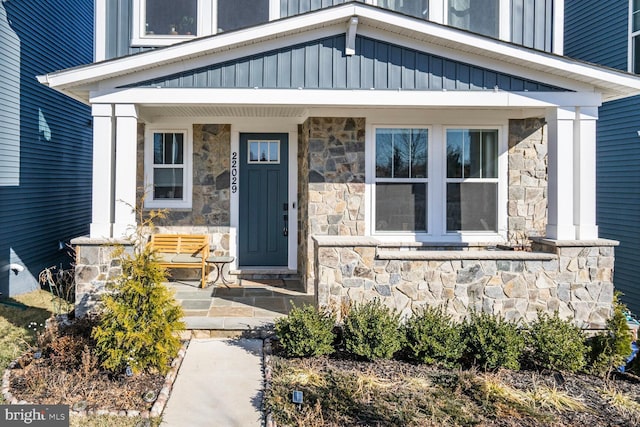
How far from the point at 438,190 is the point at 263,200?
2885 mm

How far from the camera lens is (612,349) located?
4.61 metres

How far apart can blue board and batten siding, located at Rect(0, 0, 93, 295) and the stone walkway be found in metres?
3.08

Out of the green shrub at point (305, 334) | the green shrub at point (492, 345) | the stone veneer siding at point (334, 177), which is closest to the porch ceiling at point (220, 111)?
the stone veneer siding at point (334, 177)

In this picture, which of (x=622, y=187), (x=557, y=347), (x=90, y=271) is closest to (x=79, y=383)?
(x=90, y=271)

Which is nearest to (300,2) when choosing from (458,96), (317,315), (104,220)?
(458,96)

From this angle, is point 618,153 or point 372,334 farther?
point 618,153

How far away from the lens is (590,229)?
5.81 metres

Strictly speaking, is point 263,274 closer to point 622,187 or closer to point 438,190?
point 438,190

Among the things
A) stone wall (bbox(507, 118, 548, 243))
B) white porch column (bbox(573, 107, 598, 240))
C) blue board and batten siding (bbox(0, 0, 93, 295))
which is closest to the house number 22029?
blue board and batten siding (bbox(0, 0, 93, 295))

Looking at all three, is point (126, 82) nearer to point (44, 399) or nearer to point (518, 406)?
point (44, 399)

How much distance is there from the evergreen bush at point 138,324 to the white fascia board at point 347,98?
2085 mm

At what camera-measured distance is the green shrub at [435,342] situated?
457cm

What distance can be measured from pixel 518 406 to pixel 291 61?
4.34 meters

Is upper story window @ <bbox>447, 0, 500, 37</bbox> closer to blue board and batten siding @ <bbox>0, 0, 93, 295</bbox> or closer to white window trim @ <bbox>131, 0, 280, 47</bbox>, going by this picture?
white window trim @ <bbox>131, 0, 280, 47</bbox>
